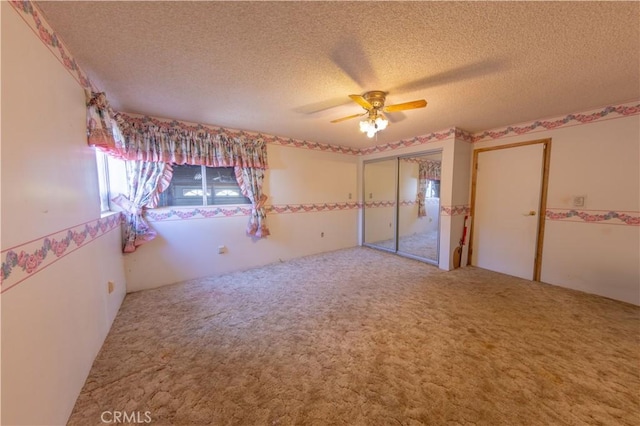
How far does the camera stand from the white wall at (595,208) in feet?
8.29

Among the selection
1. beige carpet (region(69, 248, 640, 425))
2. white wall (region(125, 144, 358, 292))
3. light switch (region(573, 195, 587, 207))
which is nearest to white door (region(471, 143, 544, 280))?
light switch (region(573, 195, 587, 207))

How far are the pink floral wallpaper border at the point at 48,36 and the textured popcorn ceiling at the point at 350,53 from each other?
5cm

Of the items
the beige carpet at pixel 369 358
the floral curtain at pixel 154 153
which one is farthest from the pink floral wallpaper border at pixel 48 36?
the beige carpet at pixel 369 358

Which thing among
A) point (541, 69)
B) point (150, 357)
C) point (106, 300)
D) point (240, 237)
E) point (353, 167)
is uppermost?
point (541, 69)

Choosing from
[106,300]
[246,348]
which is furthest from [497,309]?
[106,300]

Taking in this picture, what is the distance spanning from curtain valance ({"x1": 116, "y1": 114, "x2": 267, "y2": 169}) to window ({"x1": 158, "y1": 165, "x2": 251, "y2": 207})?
205mm

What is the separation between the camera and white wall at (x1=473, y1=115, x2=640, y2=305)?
2.53 meters

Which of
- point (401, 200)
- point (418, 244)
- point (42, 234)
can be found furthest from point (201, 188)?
point (418, 244)

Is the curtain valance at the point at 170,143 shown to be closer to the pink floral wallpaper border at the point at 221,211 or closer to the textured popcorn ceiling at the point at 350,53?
the textured popcorn ceiling at the point at 350,53

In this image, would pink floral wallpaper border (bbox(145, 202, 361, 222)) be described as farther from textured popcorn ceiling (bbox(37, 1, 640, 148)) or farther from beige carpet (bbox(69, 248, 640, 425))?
textured popcorn ceiling (bbox(37, 1, 640, 148))

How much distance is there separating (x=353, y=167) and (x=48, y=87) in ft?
14.1

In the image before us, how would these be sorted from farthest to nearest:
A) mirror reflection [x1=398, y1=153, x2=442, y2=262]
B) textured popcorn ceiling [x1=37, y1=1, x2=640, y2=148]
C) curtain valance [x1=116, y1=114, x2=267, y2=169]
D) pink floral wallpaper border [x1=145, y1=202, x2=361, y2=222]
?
mirror reflection [x1=398, y1=153, x2=442, y2=262] < pink floral wallpaper border [x1=145, y1=202, x2=361, y2=222] < curtain valance [x1=116, y1=114, x2=267, y2=169] < textured popcorn ceiling [x1=37, y1=1, x2=640, y2=148]

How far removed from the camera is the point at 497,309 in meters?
2.43

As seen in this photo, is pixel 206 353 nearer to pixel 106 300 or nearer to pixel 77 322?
pixel 77 322
